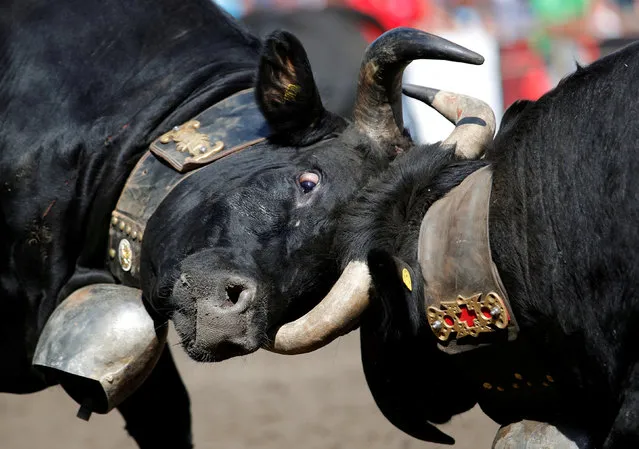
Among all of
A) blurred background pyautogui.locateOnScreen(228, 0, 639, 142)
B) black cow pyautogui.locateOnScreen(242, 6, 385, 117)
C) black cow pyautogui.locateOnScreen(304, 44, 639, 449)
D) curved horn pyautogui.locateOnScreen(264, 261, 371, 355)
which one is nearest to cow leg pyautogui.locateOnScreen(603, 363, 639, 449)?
black cow pyautogui.locateOnScreen(304, 44, 639, 449)

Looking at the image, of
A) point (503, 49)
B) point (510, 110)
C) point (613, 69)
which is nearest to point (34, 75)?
point (510, 110)

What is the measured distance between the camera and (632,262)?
2.26m

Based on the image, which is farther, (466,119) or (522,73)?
(522,73)

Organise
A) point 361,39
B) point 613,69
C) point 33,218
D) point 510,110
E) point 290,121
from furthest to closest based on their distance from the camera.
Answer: point 361,39 → point 33,218 → point 290,121 → point 510,110 → point 613,69

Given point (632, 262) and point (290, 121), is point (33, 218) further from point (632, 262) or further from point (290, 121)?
point (632, 262)

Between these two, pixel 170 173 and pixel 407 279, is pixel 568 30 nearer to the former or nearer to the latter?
pixel 170 173

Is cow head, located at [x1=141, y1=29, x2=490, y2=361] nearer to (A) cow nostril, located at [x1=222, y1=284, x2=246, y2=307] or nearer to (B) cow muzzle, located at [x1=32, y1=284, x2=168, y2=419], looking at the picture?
(A) cow nostril, located at [x1=222, y1=284, x2=246, y2=307]

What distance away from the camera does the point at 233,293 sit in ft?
8.98

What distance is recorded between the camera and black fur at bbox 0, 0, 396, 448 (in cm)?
286

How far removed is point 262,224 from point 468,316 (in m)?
0.67

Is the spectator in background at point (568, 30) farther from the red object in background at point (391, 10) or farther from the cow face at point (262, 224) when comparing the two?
the cow face at point (262, 224)

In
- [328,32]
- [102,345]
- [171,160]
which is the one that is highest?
[171,160]

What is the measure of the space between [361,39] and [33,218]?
3869mm

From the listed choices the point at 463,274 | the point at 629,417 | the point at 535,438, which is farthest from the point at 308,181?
the point at 629,417
